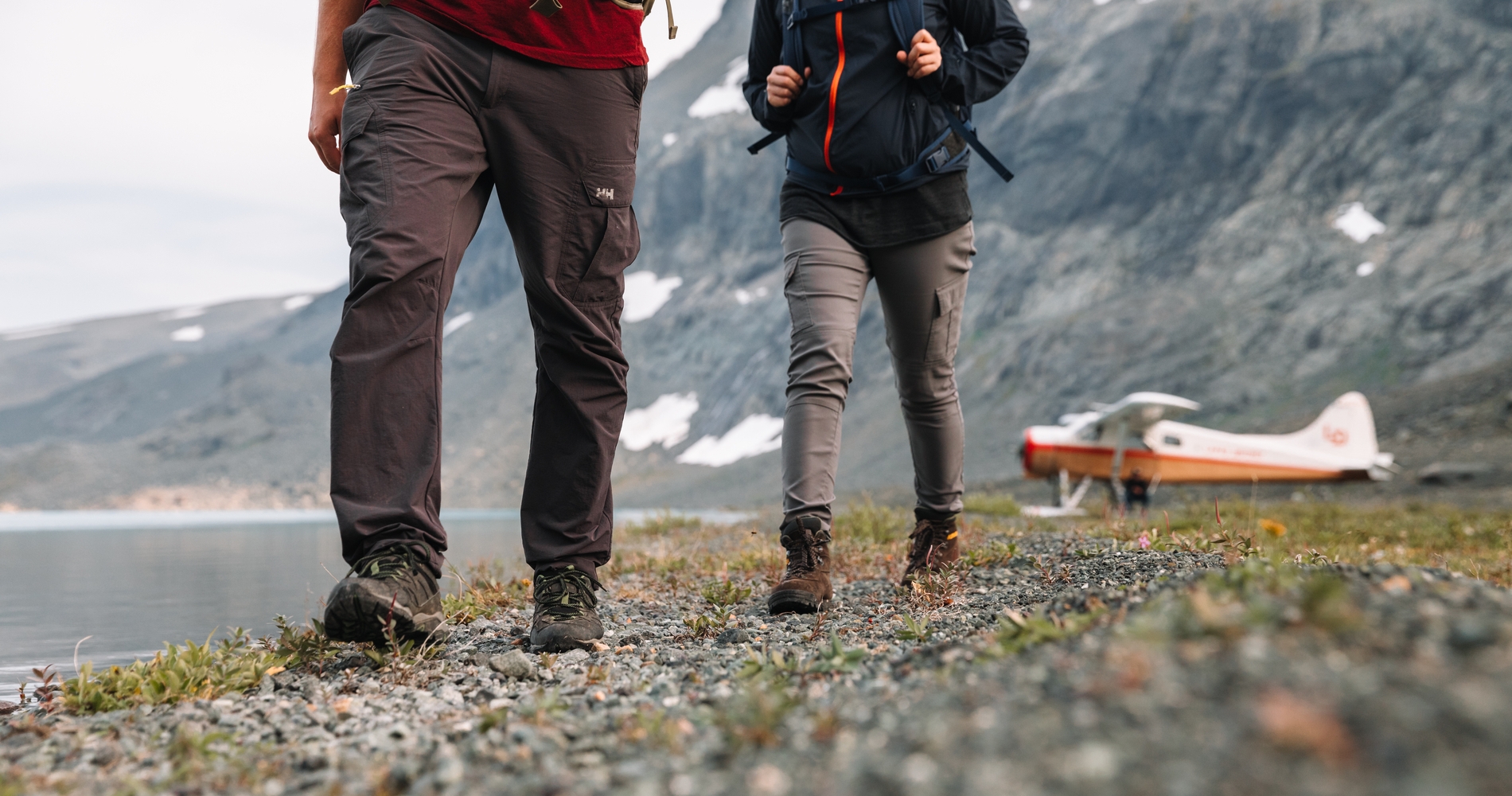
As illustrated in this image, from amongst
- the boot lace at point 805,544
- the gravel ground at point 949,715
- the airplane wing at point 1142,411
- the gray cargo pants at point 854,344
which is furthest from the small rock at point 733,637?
the airplane wing at point 1142,411

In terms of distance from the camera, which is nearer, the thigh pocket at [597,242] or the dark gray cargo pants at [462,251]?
the dark gray cargo pants at [462,251]

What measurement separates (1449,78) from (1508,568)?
54.1 meters

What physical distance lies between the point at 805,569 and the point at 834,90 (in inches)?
67.7

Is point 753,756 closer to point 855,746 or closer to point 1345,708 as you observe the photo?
point 855,746

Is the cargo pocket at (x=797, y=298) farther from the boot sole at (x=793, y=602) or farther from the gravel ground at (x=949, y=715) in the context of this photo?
the gravel ground at (x=949, y=715)

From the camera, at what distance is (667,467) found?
244 feet

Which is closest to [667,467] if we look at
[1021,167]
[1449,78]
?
[1021,167]

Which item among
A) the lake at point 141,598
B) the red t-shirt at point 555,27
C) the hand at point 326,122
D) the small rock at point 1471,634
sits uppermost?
the red t-shirt at point 555,27

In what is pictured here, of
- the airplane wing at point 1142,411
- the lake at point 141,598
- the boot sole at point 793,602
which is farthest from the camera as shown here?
the airplane wing at point 1142,411

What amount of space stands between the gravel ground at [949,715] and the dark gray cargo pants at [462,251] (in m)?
0.43

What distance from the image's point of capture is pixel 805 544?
2.94 meters

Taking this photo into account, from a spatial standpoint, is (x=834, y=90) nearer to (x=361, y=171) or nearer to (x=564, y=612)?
(x=361, y=171)

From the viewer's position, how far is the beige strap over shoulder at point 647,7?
2.63 meters

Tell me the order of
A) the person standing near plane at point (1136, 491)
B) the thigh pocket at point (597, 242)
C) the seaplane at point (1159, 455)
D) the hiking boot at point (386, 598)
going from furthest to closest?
the seaplane at point (1159, 455), the person standing near plane at point (1136, 491), the thigh pocket at point (597, 242), the hiking boot at point (386, 598)
